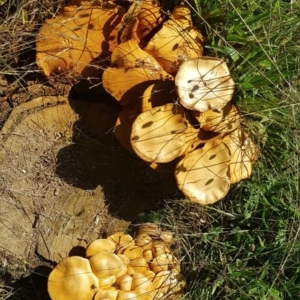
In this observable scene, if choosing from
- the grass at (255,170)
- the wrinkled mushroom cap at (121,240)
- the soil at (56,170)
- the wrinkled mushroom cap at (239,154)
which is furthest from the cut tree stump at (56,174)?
the wrinkled mushroom cap at (239,154)

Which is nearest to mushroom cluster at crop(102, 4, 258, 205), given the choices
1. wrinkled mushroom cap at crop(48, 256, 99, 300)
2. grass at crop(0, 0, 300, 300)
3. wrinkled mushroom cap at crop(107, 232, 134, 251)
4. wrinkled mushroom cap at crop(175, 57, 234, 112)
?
wrinkled mushroom cap at crop(175, 57, 234, 112)

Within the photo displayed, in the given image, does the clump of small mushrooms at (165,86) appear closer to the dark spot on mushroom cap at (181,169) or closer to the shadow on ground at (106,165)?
the dark spot on mushroom cap at (181,169)

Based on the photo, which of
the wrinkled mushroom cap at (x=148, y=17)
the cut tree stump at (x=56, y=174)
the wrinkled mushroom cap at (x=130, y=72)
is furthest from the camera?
the cut tree stump at (x=56, y=174)

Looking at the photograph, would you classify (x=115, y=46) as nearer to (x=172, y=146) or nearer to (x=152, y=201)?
(x=172, y=146)

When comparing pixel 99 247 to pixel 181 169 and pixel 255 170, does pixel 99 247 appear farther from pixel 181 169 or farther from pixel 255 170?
pixel 255 170

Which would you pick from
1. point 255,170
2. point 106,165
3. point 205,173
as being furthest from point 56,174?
point 255,170

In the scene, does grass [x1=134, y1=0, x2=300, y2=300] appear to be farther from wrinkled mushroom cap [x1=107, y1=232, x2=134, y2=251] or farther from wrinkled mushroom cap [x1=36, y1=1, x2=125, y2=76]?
wrinkled mushroom cap [x1=36, y1=1, x2=125, y2=76]
